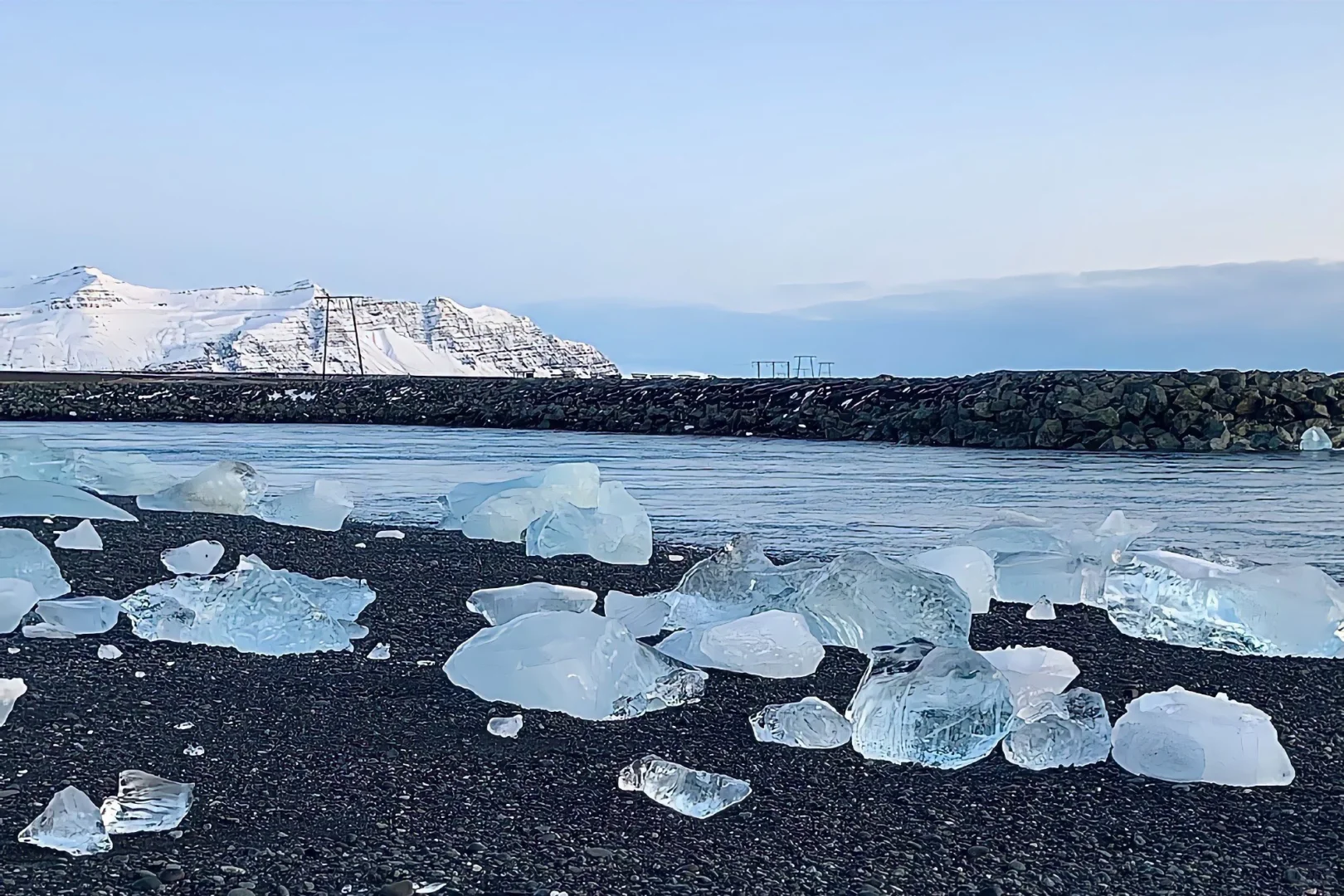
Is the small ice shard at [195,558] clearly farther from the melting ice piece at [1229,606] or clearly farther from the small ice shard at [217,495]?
the melting ice piece at [1229,606]

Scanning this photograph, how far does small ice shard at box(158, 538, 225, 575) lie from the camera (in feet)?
14.2

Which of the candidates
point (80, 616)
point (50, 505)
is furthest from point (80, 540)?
point (80, 616)

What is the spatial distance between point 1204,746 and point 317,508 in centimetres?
443

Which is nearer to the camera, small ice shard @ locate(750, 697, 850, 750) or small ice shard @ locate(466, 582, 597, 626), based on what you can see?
small ice shard @ locate(750, 697, 850, 750)

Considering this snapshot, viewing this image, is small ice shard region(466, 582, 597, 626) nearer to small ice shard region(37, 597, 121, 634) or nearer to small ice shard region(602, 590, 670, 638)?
small ice shard region(602, 590, 670, 638)

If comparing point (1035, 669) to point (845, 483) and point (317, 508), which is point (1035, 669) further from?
point (845, 483)

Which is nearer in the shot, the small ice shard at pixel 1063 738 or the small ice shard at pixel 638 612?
the small ice shard at pixel 1063 738

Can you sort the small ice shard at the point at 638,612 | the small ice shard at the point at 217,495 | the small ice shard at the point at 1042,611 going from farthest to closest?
the small ice shard at the point at 217,495
the small ice shard at the point at 1042,611
the small ice shard at the point at 638,612

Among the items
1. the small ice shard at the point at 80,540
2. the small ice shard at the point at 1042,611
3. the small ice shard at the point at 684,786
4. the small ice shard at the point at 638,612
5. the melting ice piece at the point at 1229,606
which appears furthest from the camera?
Answer: the small ice shard at the point at 80,540

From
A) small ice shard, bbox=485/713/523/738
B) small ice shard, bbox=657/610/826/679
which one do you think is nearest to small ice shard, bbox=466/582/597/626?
small ice shard, bbox=657/610/826/679

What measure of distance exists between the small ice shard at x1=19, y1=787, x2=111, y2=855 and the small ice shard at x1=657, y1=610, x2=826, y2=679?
4.94 feet

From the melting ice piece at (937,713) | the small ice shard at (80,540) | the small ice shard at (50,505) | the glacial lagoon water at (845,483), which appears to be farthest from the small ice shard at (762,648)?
the small ice shard at (50,505)

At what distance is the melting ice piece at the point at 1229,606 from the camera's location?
125 inches

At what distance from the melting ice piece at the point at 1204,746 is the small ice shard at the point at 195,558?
3315 mm
